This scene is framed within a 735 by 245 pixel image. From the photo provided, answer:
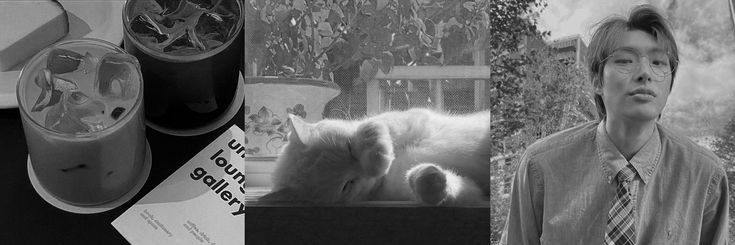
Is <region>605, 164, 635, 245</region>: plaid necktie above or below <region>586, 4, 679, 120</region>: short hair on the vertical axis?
below

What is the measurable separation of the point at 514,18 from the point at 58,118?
47 centimetres

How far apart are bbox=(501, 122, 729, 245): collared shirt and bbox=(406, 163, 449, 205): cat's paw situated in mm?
85

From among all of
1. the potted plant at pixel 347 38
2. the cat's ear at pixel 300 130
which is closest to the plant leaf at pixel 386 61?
the potted plant at pixel 347 38

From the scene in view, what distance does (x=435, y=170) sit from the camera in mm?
739

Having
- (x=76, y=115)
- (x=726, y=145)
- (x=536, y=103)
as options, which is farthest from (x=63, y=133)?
(x=726, y=145)

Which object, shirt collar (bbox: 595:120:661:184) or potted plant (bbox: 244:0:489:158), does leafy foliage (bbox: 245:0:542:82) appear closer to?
potted plant (bbox: 244:0:489:158)

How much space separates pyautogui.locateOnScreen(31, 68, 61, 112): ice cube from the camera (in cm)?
63

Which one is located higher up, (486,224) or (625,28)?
(625,28)

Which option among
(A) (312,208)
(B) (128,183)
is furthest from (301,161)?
(B) (128,183)

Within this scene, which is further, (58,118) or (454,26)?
(454,26)

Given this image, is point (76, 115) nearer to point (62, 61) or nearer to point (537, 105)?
point (62, 61)

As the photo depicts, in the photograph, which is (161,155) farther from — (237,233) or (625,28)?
(625,28)

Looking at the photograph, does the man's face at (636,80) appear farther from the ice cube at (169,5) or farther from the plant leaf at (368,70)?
the ice cube at (169,5)

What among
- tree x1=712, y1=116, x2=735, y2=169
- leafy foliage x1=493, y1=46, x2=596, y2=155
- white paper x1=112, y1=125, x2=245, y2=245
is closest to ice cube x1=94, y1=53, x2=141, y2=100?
white paper x1=112, y1=125, x2=245, y2=245
